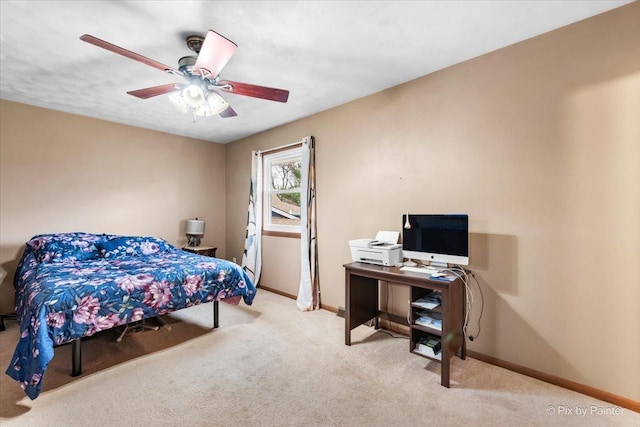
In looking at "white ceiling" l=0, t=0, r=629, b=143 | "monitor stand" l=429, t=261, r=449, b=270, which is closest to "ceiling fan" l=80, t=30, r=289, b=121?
"white ceiling" l=0, t=0, r=629, b=143

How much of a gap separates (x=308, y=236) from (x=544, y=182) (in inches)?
95.6

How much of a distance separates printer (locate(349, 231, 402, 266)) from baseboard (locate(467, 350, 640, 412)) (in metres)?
0.98

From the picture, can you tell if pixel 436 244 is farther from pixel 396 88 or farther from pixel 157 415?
pixel 157 415

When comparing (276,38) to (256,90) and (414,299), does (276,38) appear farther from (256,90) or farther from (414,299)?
(414,299)

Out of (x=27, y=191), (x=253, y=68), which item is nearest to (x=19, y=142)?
(x=27, y=191)

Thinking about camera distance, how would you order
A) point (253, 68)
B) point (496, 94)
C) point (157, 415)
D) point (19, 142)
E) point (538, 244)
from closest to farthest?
point (157, 415)
point (538, 244)
point (496, 94)
point (253, 68)
point (19, 142)

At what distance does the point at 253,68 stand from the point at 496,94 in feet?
6.59

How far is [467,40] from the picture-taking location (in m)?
2.15

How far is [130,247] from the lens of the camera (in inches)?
142

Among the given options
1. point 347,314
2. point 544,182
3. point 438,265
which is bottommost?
point 347,314

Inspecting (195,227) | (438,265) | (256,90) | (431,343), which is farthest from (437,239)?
(195,227)

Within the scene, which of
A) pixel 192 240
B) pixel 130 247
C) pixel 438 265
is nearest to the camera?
pixel 438 265

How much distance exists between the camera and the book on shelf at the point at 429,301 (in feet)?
7.29

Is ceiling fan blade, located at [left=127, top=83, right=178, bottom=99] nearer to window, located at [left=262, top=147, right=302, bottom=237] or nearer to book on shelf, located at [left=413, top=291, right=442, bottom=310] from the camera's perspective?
window, located at [left=262, top=147, right=302, bottom=237]
